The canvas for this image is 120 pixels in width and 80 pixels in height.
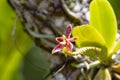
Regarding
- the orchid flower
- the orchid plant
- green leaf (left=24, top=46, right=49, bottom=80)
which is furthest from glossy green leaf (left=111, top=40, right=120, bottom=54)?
green leaf (left=24, top=46, right=49, bottom=80)

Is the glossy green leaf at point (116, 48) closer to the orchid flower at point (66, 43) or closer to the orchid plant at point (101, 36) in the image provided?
the orchid plant at point (101, 36)

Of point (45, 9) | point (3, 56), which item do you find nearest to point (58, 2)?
point (45, 9)

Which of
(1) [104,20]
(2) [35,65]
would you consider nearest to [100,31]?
(1) [104,20]

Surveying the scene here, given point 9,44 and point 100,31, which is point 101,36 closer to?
point 100,31

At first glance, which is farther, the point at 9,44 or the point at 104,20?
the point at 9,44

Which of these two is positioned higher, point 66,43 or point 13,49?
point 66,43

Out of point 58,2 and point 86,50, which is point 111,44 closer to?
point 86,50

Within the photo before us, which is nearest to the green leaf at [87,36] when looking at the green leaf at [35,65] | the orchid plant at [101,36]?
the orchid plant at [101,36]

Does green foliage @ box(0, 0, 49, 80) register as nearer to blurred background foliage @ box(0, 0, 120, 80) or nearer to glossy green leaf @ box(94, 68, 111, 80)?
blurred background foliage @ box(0, 0, 120, 80)
